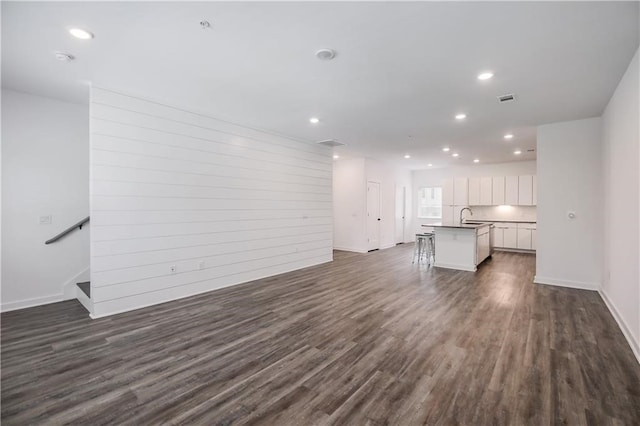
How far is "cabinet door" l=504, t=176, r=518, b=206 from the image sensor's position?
8852 mm

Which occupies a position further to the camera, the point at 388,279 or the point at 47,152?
the point at 388,279

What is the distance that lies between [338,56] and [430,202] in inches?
385

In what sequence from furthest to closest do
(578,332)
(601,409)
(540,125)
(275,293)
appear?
(540,125)
(275,293)
(578,332)
(601,409)

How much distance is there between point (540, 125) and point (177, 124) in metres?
6.23

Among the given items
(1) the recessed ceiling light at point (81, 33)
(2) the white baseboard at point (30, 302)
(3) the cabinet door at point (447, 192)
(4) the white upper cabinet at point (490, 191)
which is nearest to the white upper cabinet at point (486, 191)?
(4) the white upper cabinet at point (490, 191)

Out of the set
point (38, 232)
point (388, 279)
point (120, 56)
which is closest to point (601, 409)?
point (388, 279)

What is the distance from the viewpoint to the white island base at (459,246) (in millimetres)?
6262

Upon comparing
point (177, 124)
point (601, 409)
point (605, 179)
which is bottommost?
point (601, 409)

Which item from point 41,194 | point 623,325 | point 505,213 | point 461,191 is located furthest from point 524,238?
point 41,194

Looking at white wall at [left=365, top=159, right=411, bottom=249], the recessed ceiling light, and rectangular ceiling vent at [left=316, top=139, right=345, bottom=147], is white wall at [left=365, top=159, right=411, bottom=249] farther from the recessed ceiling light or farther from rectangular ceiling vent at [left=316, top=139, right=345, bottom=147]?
the recessed ceiling light

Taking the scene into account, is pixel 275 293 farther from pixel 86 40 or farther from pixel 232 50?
pixel 86 40

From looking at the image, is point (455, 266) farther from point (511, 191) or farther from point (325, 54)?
point (325, 54)

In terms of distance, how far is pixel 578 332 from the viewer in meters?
3.27

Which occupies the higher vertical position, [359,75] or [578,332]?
[359,75]
